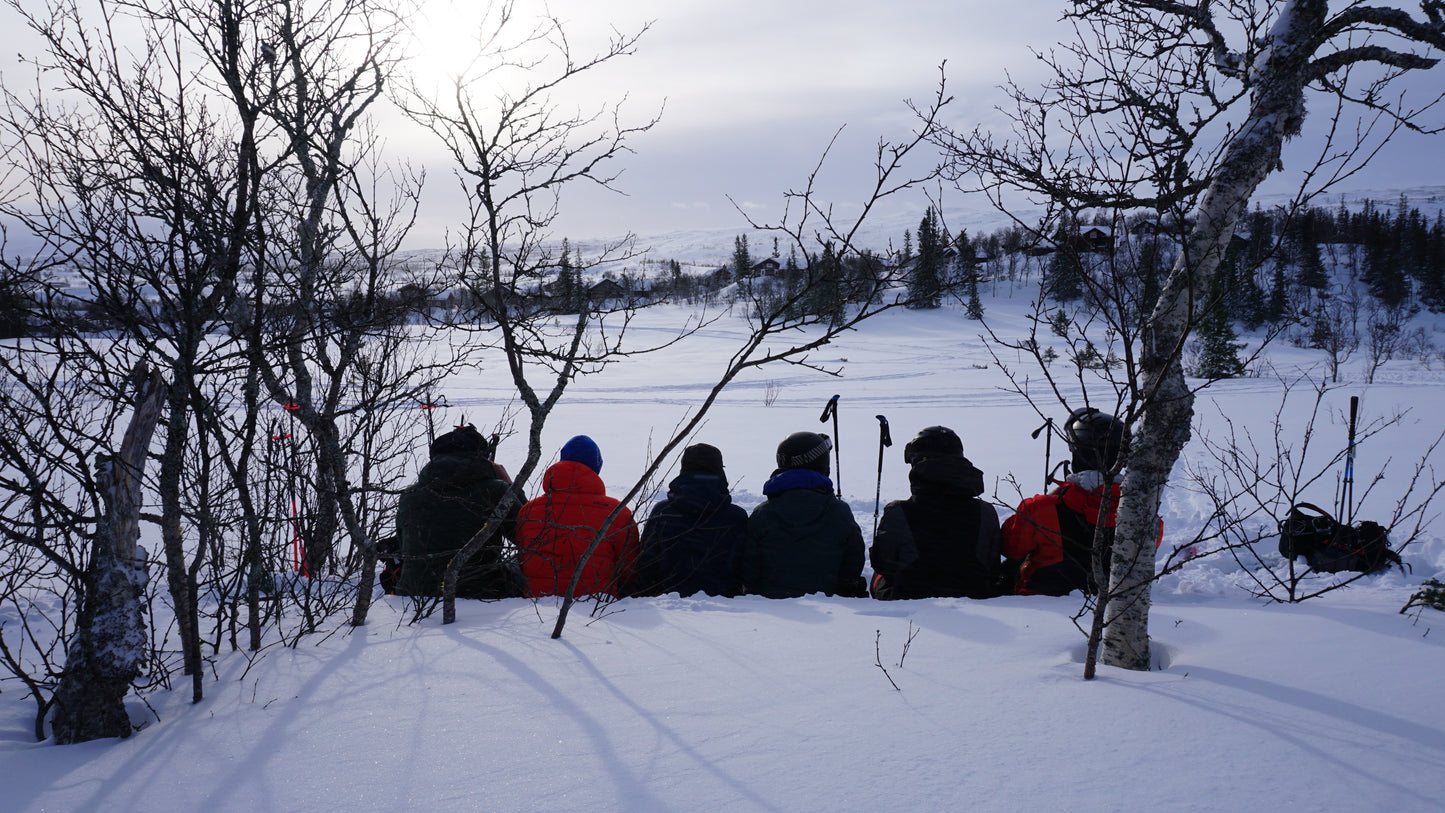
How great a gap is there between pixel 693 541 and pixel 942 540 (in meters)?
1.35

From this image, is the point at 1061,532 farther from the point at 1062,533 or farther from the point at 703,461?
the point at 703,461

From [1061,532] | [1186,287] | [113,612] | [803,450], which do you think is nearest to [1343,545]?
[1061,532]

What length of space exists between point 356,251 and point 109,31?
4.69 feet

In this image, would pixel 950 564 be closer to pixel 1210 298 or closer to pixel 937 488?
pixel 937 488

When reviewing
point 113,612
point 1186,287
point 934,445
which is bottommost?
point 113,612

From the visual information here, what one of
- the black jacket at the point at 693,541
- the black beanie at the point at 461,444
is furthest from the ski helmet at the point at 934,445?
the black beanie at the point at 461,444

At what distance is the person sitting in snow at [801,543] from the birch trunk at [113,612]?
2696mm

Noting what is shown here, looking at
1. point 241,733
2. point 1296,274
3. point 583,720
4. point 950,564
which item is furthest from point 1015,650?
point 1296,274

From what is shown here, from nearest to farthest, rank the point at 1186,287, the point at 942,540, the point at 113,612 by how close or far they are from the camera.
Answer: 1. the point at 113,612
2. the point at 1186,287
3. the point at 942,540

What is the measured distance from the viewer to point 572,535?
3824 millimetres

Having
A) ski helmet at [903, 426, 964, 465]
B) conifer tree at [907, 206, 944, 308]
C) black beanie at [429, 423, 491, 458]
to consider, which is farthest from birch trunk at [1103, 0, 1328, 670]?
black beanie at [429, 423, 491, 458]

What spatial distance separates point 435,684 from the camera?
246 cm

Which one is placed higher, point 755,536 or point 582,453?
point 582,453

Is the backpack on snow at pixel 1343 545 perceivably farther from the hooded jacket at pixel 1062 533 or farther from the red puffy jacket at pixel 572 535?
the red puffy jacket at pixel 572 535
